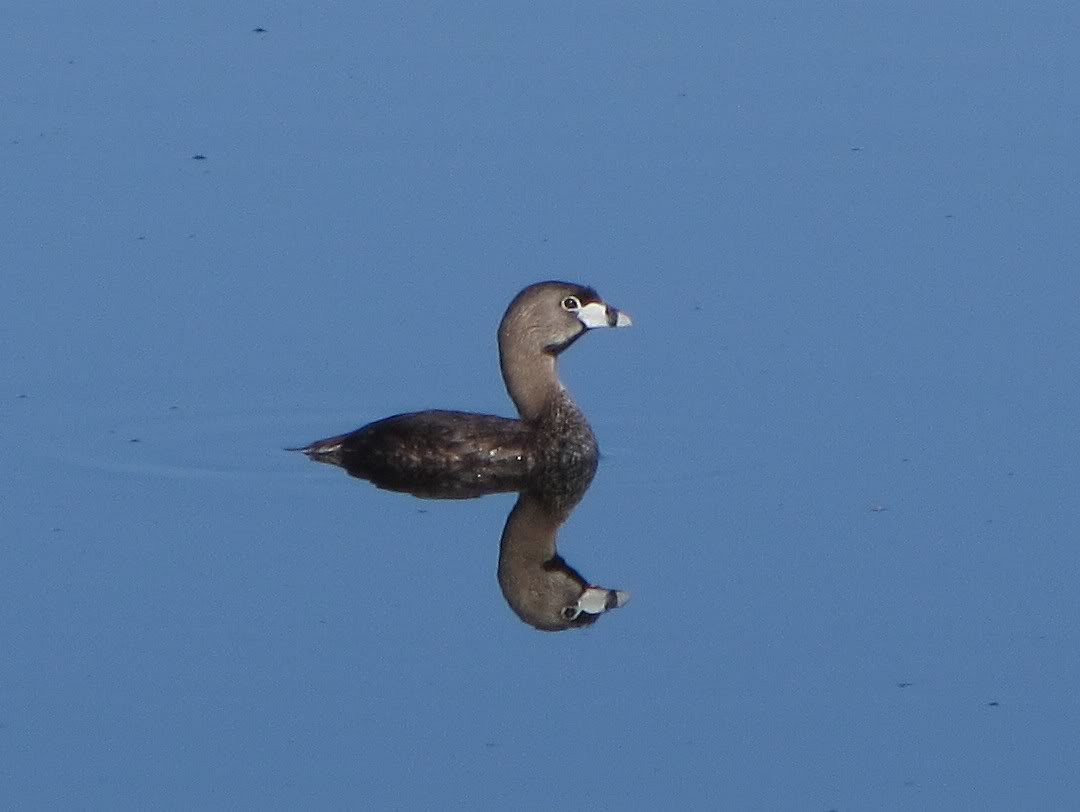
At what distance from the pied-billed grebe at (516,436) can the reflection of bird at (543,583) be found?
347 mm

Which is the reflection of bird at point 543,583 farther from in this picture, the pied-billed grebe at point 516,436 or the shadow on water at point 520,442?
the pied-billed grebe at point 516,436

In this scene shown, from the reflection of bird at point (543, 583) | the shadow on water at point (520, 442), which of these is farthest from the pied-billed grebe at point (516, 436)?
the reflection of bird at point (543, 583)

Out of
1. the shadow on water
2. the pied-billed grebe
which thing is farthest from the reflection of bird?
the pied-billed grebe

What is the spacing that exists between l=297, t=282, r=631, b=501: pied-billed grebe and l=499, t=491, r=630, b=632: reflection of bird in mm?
347

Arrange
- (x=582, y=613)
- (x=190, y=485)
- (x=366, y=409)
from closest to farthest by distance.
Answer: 1. (x=582, y=613)
2. (x=190, y=485)
3. (x=366, y=409)

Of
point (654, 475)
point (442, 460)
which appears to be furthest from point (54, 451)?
point (654, 475)

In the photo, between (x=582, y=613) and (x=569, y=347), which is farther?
(x=569, y=347)

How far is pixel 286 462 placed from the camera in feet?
49.5

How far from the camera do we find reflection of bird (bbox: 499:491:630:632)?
13.2 m

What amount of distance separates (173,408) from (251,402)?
1.24ft

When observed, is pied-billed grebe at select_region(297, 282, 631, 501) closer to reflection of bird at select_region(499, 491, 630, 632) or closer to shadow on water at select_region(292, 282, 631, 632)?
shadow on water at select_region(292, 282, 631, 632)

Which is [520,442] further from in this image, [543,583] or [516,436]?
[543,583]

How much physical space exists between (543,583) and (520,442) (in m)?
1.68

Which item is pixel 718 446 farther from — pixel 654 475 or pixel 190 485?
pixel 190 485
